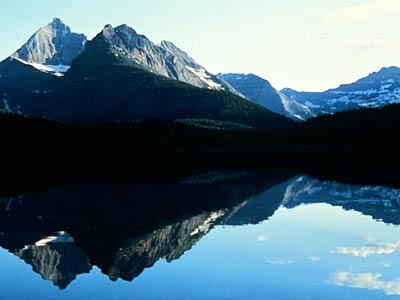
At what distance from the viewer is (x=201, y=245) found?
42.5 m

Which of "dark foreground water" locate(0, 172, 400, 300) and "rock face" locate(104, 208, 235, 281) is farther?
"rock face" locate(104, 208, 235, 281)

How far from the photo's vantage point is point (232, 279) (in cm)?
3206

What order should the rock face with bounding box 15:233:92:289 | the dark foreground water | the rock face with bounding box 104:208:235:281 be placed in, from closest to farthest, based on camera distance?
1. the dark foreground water
2. the rock face with bounding box 15:233:92:289
3. the rock face with bounding box 104:208:235:281

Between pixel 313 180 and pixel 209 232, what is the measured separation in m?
49.4

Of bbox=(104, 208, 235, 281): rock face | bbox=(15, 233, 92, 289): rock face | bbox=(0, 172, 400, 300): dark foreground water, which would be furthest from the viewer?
bbox=(104, 208, 235, 281): rock face

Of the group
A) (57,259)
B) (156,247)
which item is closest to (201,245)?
(156,247)

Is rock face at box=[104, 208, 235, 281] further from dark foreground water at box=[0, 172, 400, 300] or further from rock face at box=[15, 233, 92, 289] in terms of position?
rock face at box=[15, 233, 92, 289]

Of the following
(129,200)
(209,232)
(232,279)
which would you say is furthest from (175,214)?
(232,279)

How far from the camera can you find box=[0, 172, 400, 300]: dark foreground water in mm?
30453

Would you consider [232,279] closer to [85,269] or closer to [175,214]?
[85,269]

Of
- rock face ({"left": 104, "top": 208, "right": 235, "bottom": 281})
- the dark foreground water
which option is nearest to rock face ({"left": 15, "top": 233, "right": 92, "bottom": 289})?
the dark foreground water

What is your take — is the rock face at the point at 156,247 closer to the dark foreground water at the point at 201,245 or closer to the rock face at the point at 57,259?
the dark foreground water at the point at 201,245

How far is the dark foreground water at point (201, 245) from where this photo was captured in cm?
3045

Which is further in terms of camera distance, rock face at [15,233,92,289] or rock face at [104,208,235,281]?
rock face at [104,208,235,281]
